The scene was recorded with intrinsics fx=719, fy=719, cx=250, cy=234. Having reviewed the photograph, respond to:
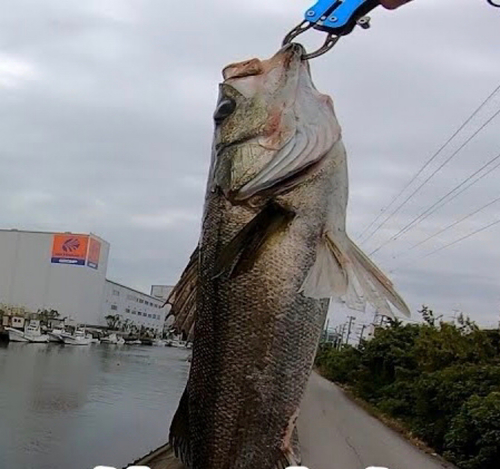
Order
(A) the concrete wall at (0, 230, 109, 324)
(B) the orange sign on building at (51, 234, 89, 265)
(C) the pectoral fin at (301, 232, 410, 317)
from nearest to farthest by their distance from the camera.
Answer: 1. (C) the pectoral fin at (301, 232, 410, 317)
2. (A) the concrete wall at (0, 230, 109, 324)
3. (B) the orange sign on building at (51, 234, 89, 265)

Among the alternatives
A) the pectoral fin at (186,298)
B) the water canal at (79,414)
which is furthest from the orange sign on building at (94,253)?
the pectoral fin at (186,298)

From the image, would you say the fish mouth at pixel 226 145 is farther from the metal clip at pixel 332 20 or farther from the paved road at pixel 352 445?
the paved road at pixel 352 445

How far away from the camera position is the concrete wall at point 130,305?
97.9 meters

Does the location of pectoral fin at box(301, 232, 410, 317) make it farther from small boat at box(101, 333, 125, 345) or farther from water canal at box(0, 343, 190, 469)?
small boat at box(101, 333, 125, 345)

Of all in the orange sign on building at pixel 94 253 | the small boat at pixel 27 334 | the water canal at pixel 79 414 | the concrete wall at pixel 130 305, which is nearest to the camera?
the water canal at pixel 79 414

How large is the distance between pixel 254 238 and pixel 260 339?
289 mm

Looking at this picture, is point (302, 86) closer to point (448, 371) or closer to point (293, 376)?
point (293, 376)

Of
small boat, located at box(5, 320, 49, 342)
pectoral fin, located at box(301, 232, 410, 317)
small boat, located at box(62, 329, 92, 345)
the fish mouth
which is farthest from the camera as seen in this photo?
small boat, located at box(62, 329, 92, 345)

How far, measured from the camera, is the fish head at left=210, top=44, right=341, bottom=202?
6.57 ft

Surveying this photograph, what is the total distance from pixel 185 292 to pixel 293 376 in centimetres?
44

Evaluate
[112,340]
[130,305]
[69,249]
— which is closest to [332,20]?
[112,340]

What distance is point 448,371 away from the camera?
55.4ft

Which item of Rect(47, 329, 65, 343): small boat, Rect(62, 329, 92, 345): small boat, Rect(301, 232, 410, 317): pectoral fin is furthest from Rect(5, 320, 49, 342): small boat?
Rect(301, 232, 410, 317): pectoral fin

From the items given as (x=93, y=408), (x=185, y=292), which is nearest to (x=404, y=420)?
(x=93, y=408)
